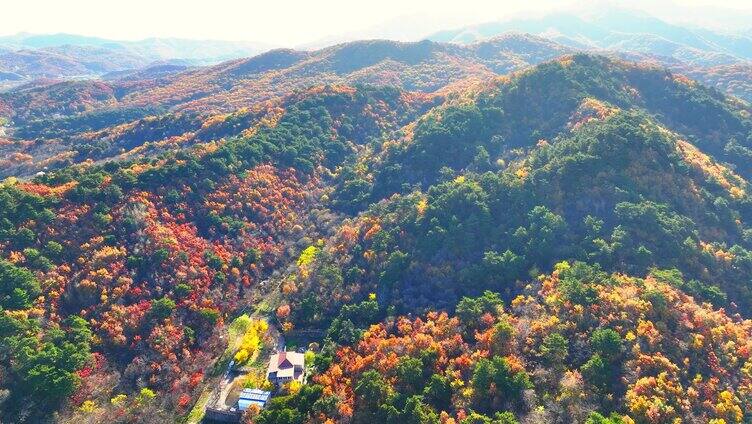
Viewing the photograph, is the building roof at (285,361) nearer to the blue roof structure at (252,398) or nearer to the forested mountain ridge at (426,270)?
the forested mountain ridge at (426,270)

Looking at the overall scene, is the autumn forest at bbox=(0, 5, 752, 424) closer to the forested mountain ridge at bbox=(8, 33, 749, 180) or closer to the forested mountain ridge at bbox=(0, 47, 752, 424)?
the forested mountain ridge at bbox=(0, 47, 752, 424)

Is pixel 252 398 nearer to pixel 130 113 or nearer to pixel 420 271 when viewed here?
pixel 420 271

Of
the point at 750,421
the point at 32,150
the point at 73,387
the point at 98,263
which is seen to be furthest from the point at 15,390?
the point at 32,150

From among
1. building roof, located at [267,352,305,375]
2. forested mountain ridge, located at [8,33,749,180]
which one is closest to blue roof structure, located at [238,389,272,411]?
building roof, located at [267,352,305,375]

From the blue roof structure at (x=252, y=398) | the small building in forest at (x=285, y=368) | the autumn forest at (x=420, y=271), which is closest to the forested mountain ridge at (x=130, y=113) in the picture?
the autumn forest at (x=420, y=271)

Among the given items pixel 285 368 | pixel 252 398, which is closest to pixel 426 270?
pixel 285 368

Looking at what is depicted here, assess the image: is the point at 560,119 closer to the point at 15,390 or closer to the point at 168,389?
the point at 168,389
